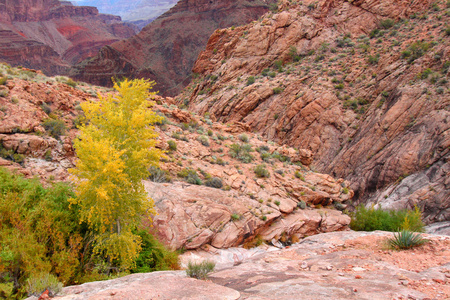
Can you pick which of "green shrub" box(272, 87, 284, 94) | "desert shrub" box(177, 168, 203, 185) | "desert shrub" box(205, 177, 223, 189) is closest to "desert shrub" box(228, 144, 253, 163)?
"desert shrub" box(205, 177, 223, 189)

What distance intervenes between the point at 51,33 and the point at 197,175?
134 m

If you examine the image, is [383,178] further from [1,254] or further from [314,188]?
[1,254]

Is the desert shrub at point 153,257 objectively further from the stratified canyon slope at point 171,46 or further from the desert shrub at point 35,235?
the stratified canyon slope at point 171,46

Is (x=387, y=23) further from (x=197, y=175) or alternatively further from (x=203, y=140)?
(x=197, y=175)

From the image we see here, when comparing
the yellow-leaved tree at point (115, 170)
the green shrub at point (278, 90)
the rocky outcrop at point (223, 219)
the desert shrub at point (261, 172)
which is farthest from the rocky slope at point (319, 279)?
the green shrub at point (278, 90)

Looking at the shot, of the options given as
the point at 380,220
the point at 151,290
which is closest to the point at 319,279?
the point at 151,290

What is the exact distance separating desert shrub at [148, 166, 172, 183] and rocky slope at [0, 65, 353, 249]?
50 mm

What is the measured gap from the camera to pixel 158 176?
40.9 ft

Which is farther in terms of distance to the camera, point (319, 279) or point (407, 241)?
point (407, 241)

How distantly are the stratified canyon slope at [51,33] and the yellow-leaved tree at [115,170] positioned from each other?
10259cm

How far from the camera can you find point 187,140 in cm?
1678

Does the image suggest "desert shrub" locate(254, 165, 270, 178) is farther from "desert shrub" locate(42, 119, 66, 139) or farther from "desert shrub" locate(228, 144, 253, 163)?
"desert shrub" locate(42, 119, 66, 139)

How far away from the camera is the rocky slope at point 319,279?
5.09 m

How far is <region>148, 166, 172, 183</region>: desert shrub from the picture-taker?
1241cm
